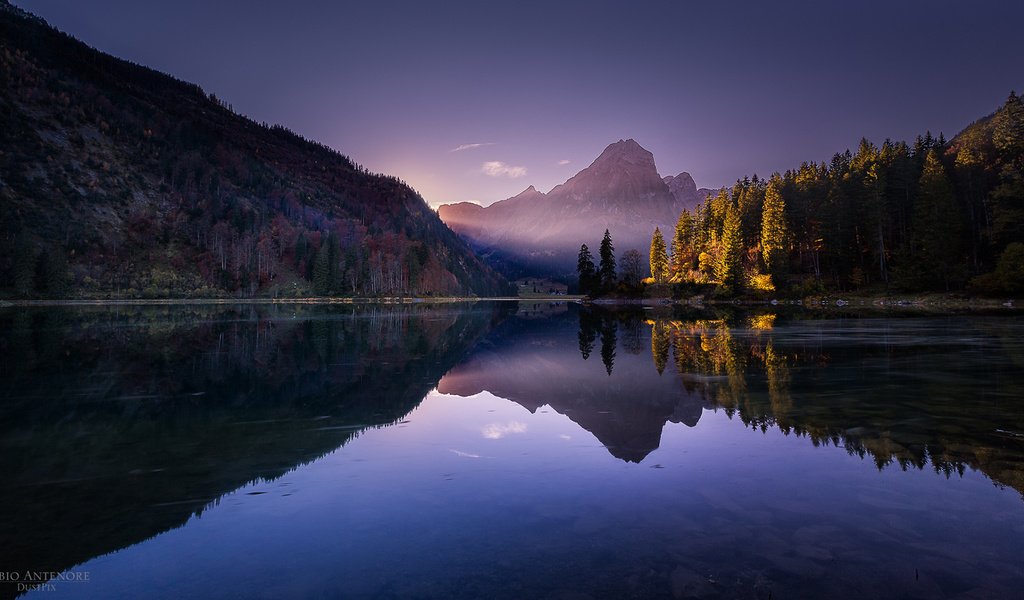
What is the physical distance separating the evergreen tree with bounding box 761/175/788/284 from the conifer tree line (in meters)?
0.18

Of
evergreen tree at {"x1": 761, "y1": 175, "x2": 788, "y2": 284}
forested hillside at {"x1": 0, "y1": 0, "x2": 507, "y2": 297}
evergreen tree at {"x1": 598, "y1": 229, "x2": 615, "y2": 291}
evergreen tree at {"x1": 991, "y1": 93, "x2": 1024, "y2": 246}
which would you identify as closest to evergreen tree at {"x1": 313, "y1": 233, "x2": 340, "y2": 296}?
forested hillside at {"x1": 0, "y1": 0, "x2": 507, "y2": 297}

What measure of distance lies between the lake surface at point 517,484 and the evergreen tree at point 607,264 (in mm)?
102391

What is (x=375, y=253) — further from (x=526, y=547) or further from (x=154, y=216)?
(x=526, y=547)

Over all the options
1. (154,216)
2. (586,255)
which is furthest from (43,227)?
(586,255)

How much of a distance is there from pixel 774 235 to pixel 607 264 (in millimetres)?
41295

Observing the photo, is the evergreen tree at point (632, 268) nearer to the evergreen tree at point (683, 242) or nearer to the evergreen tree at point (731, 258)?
the evergreen tree at point (683, 242)

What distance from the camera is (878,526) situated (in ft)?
22.5

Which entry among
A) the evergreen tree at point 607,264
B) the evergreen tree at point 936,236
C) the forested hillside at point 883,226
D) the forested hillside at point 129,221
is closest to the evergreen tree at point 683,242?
the forested hillside at point 883,226

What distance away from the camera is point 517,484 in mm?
8891

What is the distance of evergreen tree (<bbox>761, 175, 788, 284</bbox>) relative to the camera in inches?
3433

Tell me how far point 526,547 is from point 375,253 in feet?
599

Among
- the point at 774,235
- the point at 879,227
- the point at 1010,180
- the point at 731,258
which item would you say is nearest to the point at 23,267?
the point at 731,258

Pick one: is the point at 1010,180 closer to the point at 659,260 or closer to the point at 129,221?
the point at 659,260

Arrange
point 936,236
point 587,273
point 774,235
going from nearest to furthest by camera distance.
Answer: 1. point 936,236
2. point 774,235
3. point 587,273
